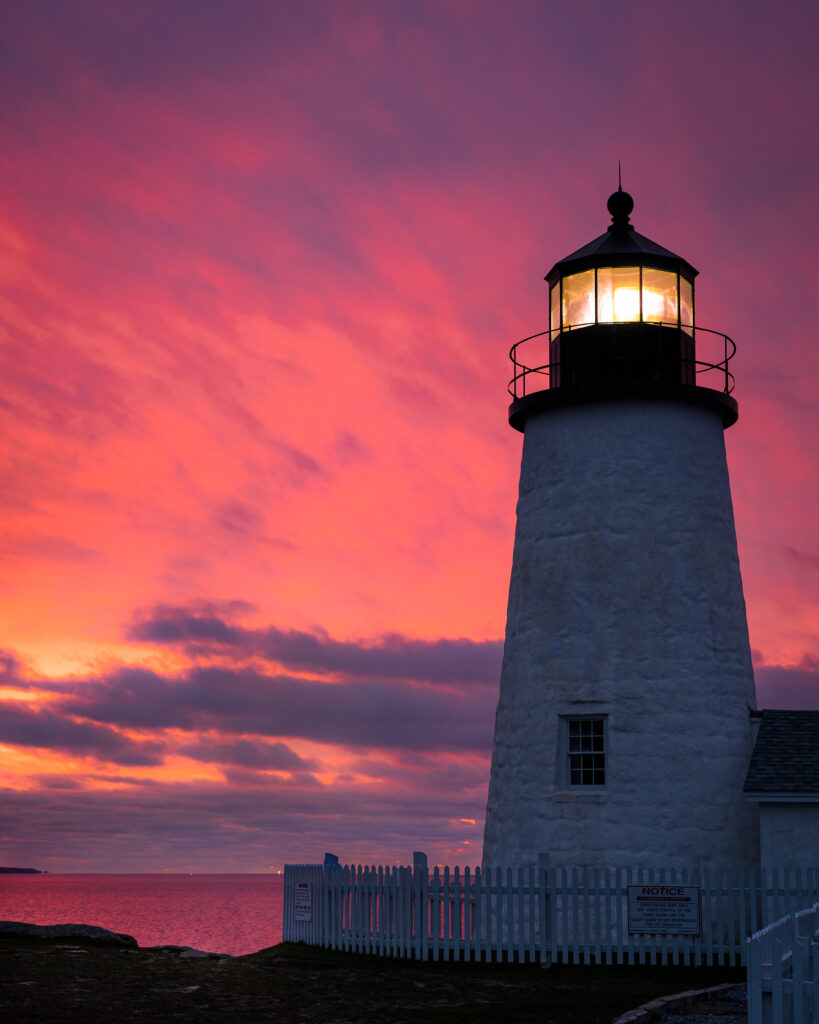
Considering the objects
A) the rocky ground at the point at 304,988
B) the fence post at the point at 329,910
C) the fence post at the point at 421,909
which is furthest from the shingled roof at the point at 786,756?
the fence post at the point at 329,910

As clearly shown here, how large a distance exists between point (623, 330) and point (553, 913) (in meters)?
11.3

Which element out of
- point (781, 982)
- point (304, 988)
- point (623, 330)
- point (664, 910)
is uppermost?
point (623, 330)

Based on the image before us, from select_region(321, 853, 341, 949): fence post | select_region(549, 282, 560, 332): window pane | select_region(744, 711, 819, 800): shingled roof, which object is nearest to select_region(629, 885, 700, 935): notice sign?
select_region(744, 711, 819, 800): shingled roof

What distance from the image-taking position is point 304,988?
53.1 feet

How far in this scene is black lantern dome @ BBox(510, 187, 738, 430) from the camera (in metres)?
23.8

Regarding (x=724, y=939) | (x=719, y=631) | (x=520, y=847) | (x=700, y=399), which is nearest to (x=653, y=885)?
(x=724, y=939)

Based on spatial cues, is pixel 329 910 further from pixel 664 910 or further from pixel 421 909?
pixel 664 910

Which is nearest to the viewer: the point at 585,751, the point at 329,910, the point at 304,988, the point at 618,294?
the point at 304,988

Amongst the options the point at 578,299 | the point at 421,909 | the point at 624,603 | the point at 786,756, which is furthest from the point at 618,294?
the point at 421,909

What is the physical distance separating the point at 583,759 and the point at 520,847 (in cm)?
207

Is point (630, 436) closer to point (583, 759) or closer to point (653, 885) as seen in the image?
point (583, 759)

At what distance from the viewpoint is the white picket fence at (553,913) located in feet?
64.8

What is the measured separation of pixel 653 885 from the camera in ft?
67.4

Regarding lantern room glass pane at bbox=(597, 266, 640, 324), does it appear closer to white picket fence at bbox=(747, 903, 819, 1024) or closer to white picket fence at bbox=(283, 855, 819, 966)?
white picket fence at bbox=(283, 855, 819, 966)
